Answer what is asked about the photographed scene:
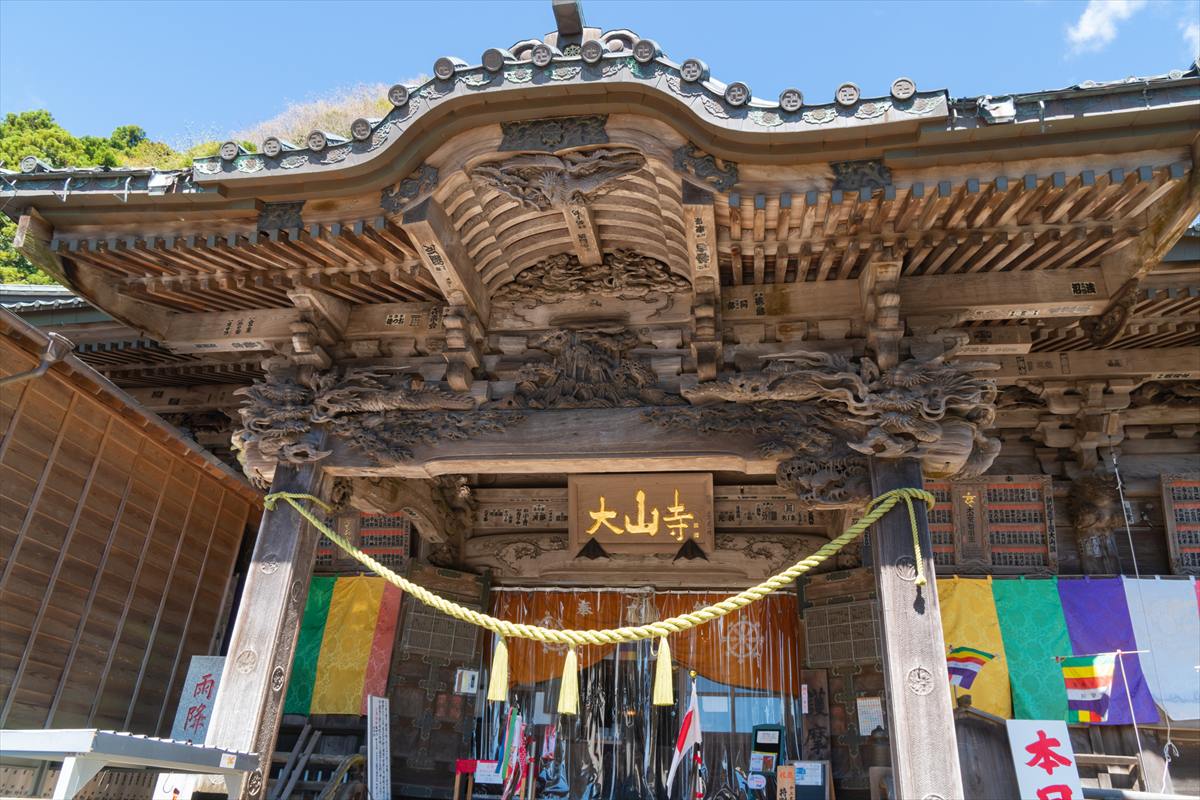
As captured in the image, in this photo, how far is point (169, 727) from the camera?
824cm

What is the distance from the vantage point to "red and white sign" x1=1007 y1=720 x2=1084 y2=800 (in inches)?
209

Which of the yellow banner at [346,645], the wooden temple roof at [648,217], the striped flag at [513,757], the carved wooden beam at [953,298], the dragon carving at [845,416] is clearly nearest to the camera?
the wooden temple roof at [648,217]

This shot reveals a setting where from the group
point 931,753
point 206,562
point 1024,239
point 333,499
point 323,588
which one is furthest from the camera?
point 323,588

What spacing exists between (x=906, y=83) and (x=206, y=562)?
810 cm

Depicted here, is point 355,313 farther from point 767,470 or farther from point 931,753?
point 931,753

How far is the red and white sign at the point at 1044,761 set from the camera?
5.31 m

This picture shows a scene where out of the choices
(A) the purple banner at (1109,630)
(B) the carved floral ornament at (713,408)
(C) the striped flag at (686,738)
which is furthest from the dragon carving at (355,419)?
(A) the purple banner at (1109,630)

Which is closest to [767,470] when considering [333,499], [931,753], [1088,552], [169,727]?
[931,753]

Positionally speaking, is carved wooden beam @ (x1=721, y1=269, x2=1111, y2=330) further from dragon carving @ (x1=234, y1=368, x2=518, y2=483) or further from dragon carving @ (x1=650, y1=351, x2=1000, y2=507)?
dragon carving @ (x1=234, y1=368, x2=518, y2=483)

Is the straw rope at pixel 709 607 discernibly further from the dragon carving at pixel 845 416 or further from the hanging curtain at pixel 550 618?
the hanging curtain at pixel 550 618

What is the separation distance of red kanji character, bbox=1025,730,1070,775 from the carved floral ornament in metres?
1.89

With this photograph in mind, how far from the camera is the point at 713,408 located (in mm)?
6445

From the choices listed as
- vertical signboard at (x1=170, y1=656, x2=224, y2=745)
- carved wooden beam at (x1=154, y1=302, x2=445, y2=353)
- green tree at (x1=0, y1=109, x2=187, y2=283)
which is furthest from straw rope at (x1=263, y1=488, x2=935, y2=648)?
green tree at (x1=0, y1=109, x2=187, y2=283)

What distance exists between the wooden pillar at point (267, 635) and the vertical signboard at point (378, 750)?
217 centimetres
